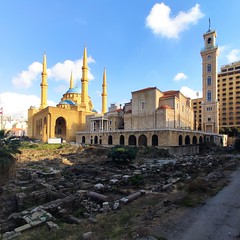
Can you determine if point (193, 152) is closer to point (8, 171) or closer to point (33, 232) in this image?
point (8, 171)

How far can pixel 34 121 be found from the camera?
2800 inches

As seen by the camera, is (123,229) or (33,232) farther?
(33,232)

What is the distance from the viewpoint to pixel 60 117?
202 feet

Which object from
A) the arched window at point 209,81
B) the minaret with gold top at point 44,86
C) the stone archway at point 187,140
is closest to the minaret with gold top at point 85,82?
the minaret with gold top at point 44,86

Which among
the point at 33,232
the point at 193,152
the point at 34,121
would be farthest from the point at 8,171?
the point at 34,121

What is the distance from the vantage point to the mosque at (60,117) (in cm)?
5747

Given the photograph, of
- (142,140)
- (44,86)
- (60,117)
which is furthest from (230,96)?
(44,86)

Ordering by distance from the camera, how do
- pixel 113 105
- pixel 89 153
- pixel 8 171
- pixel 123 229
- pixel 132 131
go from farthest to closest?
pixel 113 105 → pixel 132 131 → pixel 89 153 → pixel 8 171 → pixel 123 229

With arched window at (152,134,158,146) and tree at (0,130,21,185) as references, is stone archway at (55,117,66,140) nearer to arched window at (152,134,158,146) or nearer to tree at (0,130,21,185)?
arched window at (152,134,158,146)

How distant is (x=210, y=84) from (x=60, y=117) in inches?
1853

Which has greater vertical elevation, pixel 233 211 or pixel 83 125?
pixel 83 125

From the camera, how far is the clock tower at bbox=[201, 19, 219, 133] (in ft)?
202

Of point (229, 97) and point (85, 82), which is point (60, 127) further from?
point (229, 97)

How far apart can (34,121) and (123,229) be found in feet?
232
